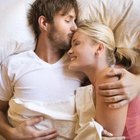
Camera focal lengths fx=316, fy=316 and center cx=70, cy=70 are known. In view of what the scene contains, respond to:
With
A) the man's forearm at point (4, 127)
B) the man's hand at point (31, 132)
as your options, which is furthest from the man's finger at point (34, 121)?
the man's forearm at point (4, 127)

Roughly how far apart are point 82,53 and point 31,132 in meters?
0.40

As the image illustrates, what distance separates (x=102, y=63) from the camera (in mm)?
1333

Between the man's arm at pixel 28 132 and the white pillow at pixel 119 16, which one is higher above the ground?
the white pillow at pixel 119 16

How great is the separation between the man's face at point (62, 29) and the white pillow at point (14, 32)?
0.37ft

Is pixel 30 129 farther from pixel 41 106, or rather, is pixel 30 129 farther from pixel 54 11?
pixel 54 11

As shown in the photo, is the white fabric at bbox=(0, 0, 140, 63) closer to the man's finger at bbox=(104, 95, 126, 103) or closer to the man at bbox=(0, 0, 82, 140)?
the man at bbox=(0, 0, 82, 140)

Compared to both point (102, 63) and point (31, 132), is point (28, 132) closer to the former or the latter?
point (31, 132)

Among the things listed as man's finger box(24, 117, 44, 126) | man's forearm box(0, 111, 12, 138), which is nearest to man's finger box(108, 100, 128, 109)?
man's finger box(24, 117, 44, 126)

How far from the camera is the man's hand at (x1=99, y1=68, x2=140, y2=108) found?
1189 millimetres

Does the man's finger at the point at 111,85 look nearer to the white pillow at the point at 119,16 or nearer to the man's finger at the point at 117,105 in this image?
the man's finger at the point at 117,105

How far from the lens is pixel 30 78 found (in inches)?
56.1

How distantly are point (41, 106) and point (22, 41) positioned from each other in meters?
0.32

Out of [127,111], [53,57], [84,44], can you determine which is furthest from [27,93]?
[127,111]

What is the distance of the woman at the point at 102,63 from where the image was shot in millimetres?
1198
